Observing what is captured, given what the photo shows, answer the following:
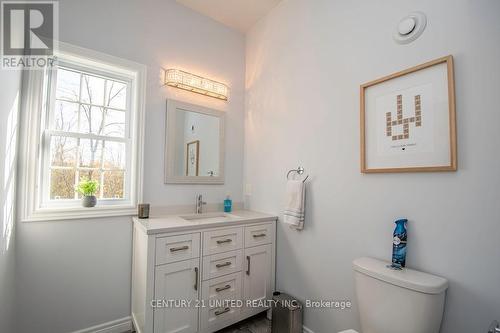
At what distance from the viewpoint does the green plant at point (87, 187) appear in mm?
1745

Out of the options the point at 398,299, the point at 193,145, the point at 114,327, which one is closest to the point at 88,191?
the point at 193,145

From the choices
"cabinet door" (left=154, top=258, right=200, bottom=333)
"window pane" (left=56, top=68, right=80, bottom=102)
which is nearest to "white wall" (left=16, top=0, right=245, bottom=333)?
"window pane" (left=56, top=68, right=80, bottom=102)

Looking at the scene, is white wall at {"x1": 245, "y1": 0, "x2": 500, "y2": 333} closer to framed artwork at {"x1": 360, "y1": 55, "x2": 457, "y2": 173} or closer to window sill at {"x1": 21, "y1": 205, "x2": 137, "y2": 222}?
framed artwork at {"x1": 360, "y1": 55, "x2": 457, "y2": 173}

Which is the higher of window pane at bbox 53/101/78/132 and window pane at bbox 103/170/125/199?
window pane at bbox 53/101/78/132

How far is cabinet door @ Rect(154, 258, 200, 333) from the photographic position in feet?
5.08

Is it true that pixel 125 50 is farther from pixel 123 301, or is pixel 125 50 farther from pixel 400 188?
pixel 400 188

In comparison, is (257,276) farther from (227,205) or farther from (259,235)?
(227,205)

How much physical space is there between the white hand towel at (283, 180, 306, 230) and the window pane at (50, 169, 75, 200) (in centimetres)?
167

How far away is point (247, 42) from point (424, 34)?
181 cm

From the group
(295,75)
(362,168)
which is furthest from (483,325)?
(295,75)

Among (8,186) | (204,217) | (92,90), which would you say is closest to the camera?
(8,186)

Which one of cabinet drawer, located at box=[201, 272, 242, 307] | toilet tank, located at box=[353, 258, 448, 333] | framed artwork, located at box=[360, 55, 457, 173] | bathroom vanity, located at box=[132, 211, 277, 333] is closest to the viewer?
toilet tank, located at box=[353, 258, 448, 333]

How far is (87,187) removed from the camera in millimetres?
1748

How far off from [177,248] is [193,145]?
39.7 inches
